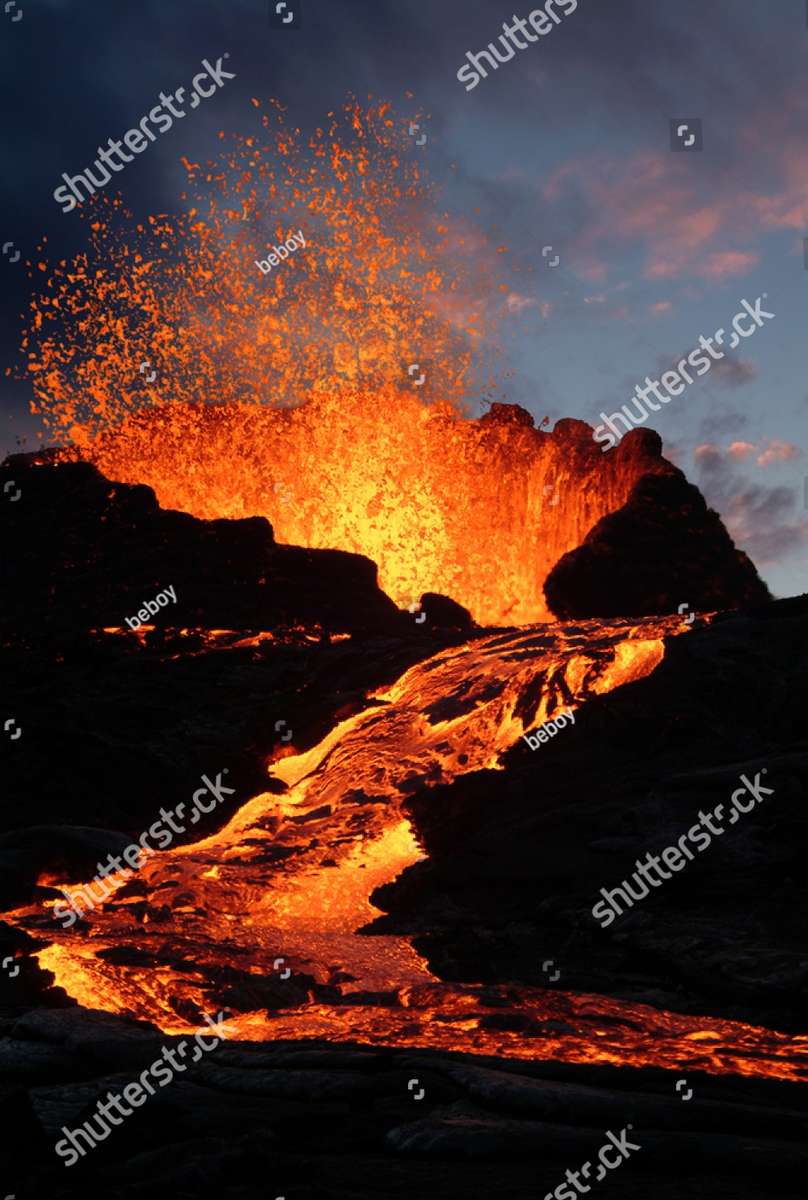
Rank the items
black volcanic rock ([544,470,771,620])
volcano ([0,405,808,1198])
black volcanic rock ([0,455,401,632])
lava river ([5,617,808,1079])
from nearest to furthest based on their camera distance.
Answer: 1. volcano ([0,405,808,1198])
2. lava river ([5,617,808,1079])
3. black volcanic rock ([0,455,401,632])
4. black volcanic rock ([544,470,771,620])

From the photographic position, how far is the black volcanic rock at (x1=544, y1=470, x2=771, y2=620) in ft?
93.6

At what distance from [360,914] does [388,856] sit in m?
1.54

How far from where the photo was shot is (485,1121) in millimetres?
4934

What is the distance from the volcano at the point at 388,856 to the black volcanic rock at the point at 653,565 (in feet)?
0.30

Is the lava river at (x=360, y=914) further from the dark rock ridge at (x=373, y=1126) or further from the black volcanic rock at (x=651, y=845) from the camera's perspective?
the dark rock ridge at (x=373, y=1126)

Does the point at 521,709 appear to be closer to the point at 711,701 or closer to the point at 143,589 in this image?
the point at 711,701

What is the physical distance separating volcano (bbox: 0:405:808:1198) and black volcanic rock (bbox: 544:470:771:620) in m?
0.09

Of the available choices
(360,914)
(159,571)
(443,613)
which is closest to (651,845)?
(360,914)

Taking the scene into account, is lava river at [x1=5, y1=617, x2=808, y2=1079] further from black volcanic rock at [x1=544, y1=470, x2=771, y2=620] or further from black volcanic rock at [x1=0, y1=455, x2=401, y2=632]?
black volcanic rock at [x1=544, y1=470, x2=771, y2=620]

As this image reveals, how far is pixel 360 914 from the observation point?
42.1ft

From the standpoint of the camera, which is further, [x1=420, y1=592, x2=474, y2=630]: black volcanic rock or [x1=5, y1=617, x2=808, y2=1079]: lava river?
[x1=420, y1=592, x2=474, y2=630]: black volcanic rock

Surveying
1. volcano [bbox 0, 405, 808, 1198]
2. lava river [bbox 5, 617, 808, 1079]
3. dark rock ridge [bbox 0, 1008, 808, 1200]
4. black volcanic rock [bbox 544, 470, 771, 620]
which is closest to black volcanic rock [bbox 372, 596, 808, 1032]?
volcano [bbox 0, 405, 808, 1198]

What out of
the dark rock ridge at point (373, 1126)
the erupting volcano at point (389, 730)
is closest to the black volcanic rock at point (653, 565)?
the erupting volcano at point (389, 730)

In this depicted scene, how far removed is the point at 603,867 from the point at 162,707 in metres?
10.9
